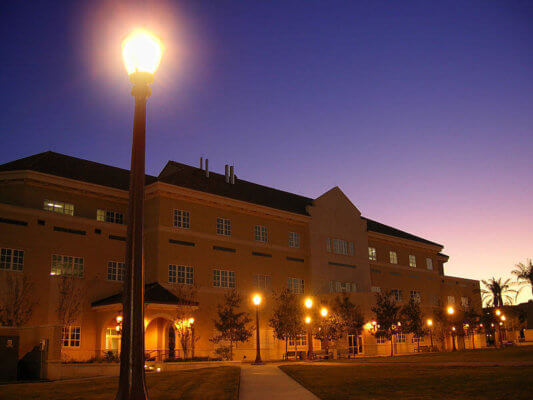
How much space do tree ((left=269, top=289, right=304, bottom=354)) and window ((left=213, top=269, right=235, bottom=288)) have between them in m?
4.26

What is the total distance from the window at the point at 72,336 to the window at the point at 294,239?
2112 cm

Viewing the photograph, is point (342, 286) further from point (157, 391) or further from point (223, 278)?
point (157, 391)

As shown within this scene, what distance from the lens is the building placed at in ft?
115

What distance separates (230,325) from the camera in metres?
38.5

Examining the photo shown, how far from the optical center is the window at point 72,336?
34.8 meters

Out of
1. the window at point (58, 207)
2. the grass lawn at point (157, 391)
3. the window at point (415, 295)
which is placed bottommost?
the grass lawn at point (157, 391)

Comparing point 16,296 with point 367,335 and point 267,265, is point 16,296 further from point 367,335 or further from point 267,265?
point 367,335

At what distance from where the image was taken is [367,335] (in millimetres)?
49469

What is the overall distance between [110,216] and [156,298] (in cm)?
809

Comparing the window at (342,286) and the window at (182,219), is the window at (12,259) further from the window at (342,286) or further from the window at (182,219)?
the window at (342,286)

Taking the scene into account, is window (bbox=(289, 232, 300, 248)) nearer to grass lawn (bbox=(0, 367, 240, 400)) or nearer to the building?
the building

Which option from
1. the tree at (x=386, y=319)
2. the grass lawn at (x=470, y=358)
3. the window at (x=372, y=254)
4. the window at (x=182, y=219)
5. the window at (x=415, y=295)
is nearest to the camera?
the grass lawn at (x=470, y=358)

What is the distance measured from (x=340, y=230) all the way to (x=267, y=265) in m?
11.5

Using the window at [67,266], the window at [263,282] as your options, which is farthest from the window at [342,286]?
the window at [67,266]
